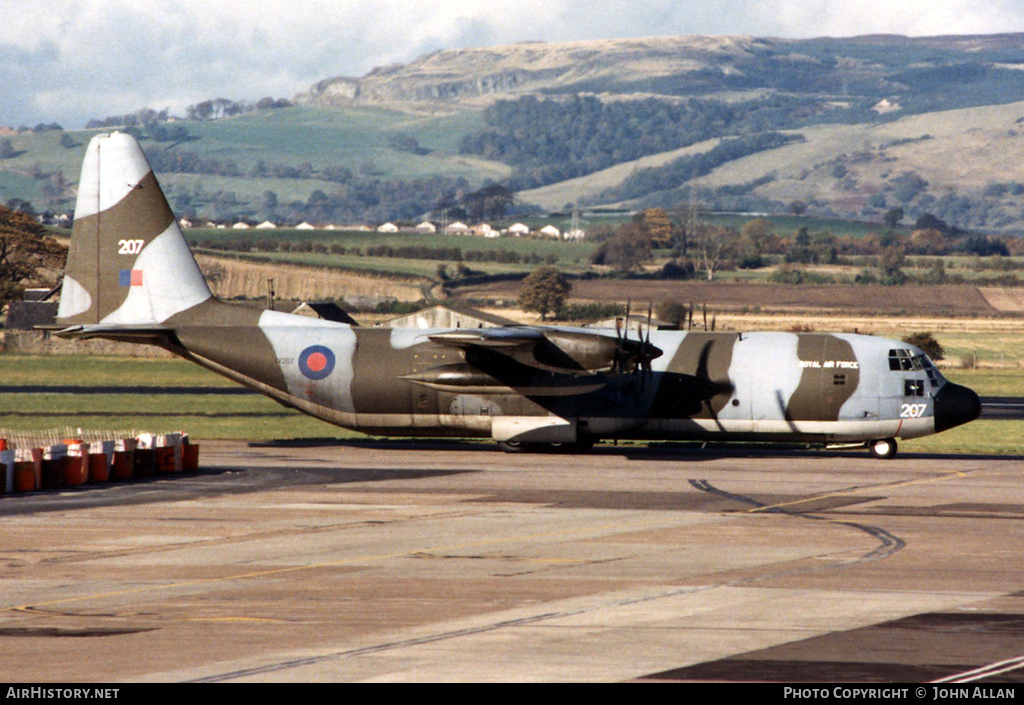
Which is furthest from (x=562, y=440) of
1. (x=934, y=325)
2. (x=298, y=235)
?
(x=298, y=235)

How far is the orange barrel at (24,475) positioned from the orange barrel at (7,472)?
Answer: 0.15m

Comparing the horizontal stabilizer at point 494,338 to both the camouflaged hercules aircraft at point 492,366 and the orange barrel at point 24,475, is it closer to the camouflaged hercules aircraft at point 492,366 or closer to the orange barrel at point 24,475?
the camouflaged hercules aircraft at point 492,366

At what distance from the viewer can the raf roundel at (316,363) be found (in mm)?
38406

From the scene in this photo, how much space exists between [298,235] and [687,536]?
144m

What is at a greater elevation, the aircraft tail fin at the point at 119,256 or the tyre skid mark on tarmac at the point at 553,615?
the aircraft tail fin at the point at 119,256

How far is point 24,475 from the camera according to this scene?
29000 millimetres

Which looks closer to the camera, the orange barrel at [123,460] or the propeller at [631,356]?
the orange barrel at [123,460]

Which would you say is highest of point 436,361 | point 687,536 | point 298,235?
point 298,235

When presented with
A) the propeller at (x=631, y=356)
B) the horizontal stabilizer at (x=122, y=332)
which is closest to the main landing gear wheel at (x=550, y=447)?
the propeller at (x=631, y=356)

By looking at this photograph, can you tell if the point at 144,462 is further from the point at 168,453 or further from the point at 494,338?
the point at 494,338

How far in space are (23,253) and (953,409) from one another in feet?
225

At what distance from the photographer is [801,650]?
49.0ft

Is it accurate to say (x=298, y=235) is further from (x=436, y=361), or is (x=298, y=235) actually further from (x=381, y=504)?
(x=381, y=504)

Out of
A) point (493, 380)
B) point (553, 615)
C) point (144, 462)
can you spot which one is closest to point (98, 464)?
point (144, 462)
